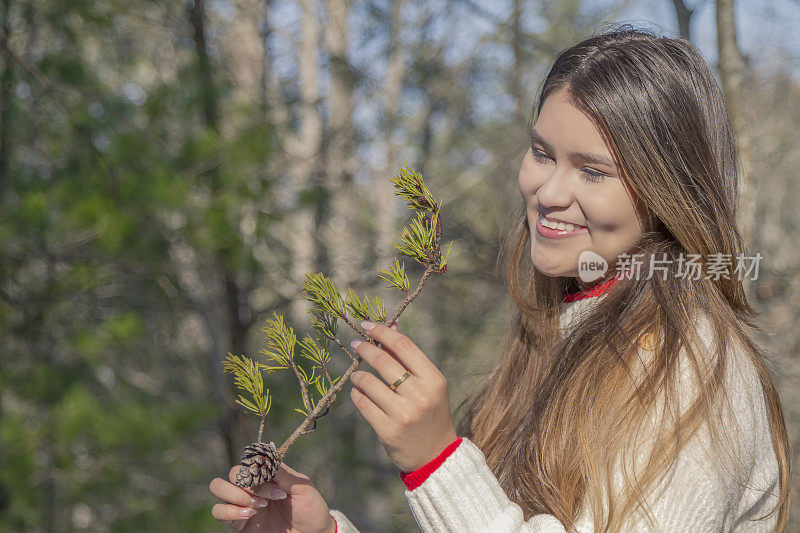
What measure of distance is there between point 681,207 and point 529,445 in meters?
0.50

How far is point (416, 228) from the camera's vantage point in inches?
34.0

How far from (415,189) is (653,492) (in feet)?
1.84

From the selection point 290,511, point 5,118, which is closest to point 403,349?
point 290,511

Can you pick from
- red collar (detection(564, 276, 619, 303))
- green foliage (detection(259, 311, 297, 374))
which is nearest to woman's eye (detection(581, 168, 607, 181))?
red collar (detection(564, 276, 619, 303))

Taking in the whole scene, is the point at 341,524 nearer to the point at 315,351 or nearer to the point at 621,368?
the point at 315,351

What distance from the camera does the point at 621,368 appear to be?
3.46ft

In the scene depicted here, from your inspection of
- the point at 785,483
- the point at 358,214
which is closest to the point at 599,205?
the point at 785,483

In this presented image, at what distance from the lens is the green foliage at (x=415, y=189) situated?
0.86 meters

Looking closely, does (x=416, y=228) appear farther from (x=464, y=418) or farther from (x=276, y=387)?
(x=276, y=387)

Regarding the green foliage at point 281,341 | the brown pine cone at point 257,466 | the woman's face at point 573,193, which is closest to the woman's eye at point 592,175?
the woman's face at point 573,193

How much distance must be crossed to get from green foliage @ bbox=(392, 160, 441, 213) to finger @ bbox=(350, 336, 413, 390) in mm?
209

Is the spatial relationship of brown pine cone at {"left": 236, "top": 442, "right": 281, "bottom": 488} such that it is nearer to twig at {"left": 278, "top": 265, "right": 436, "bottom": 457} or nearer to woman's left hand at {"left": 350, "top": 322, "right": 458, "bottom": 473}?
twig at {"left": 278, "top": 265, "right": 436, "bottom": 457}

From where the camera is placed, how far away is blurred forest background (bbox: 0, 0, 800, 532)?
328cm

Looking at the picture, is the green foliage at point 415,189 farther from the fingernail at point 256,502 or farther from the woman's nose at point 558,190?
the fingernail at point 256,502
